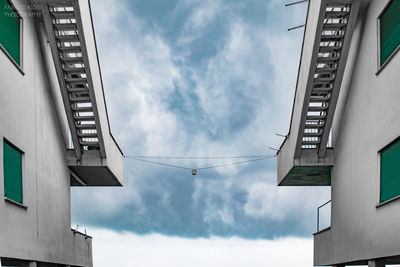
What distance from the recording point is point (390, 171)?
41.3 feet

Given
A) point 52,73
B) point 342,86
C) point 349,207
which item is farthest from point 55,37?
point 349,207

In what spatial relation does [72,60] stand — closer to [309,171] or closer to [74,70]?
[74,70]

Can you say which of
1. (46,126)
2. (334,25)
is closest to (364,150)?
(334,25)

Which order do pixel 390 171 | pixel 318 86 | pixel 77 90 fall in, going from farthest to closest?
pixel 318 86 < pixel 77 90 < pixel 390 171

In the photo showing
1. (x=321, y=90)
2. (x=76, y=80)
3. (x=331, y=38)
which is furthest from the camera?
(x=76, y=80)

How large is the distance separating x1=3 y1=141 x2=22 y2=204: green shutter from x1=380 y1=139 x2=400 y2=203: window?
1034cm

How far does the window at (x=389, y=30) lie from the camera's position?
12.3 meters

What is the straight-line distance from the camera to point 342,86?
667 inches

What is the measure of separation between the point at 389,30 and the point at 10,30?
10.7 m

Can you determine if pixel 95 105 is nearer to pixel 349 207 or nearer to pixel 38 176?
pixel 38 176

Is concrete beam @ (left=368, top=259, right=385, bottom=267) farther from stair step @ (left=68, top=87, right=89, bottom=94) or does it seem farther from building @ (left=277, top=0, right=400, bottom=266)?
stair step @ (left=68, top=87, right=89, bottom=94)

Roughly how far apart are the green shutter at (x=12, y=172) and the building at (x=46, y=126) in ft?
0.09

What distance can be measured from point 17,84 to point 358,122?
35.2 feet

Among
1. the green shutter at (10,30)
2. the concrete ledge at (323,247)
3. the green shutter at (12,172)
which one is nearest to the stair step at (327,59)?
the concrete ledge at (323,247)
